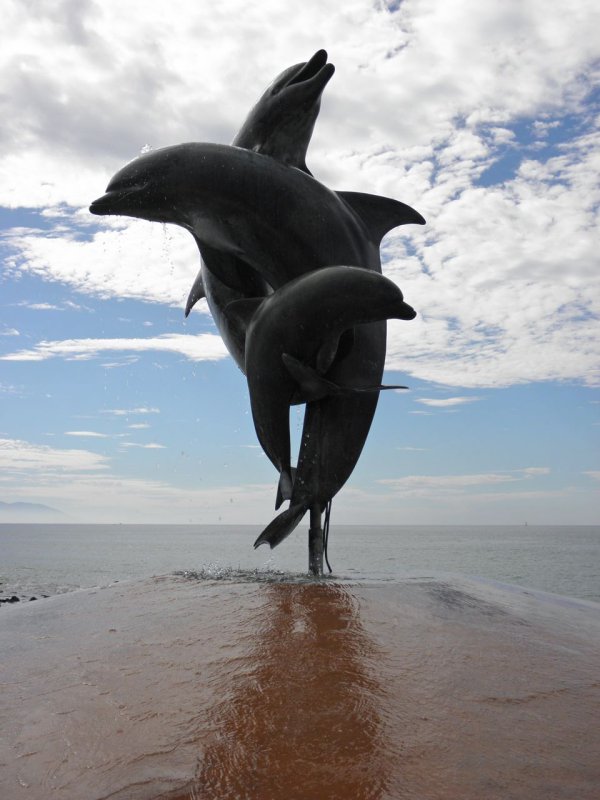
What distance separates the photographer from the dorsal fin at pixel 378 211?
31.6 feet

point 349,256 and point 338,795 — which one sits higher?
point 349,256

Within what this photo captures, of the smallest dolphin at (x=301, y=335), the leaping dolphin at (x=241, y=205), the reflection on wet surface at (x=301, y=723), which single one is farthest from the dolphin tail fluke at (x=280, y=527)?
the leaping dolphin at (x=241, y=205)

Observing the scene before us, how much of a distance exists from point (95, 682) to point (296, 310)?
496 centimetres

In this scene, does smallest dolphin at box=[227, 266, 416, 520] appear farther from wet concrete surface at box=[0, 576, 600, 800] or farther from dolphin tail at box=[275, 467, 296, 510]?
wet concrete surface at box=[0, 576, 600, 800]

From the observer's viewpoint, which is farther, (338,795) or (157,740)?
(157,740)

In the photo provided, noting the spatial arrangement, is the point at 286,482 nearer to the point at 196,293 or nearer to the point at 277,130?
the point at 196,293

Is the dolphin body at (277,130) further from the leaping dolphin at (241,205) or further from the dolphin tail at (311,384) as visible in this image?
the dolphin tail at (311,384)

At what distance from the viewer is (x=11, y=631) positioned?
21.1 ft

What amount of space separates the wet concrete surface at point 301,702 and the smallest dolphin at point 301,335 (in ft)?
8.99

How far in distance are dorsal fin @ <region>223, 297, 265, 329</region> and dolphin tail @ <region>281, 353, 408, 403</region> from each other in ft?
3.29

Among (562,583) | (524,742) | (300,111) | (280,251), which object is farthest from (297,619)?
(562,583)

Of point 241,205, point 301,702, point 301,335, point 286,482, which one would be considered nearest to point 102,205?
point 241,205

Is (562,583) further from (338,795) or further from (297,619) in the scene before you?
(338,795)

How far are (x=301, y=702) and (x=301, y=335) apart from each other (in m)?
5.08
